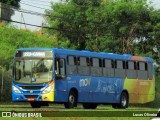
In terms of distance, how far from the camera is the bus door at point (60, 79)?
31797 millimetres

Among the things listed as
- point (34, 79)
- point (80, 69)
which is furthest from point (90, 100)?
point (34, 79)

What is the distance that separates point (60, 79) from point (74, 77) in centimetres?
138

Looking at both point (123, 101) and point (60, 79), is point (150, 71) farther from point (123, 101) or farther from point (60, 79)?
point (60, 79)

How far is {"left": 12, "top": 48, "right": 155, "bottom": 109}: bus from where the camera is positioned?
104ft

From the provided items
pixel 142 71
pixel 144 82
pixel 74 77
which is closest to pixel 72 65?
pixel 74 77

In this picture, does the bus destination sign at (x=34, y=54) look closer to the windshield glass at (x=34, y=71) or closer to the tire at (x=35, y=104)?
the windshield glass at (x=34, y=71)

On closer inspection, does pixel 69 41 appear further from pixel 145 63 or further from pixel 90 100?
pixel 90 100

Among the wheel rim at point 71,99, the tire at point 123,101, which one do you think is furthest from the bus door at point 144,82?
the wheel rim at point 71,99

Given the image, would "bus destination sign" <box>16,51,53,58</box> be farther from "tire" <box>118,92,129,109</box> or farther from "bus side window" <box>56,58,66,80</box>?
"tire" <box>118,92,129,109</box>

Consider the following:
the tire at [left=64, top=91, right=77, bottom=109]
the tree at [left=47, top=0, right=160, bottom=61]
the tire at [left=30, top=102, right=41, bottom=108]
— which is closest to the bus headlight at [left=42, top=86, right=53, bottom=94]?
the tire at [left=64, top=91, right=77, bottom=109]

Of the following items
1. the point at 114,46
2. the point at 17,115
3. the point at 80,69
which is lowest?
the point at 17,115

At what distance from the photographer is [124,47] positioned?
62031 mm

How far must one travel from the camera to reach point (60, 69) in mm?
31953

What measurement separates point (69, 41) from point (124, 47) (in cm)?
576
